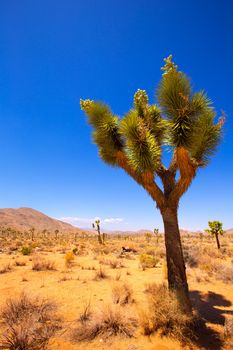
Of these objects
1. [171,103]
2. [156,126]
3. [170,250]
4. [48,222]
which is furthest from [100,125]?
[48,222]

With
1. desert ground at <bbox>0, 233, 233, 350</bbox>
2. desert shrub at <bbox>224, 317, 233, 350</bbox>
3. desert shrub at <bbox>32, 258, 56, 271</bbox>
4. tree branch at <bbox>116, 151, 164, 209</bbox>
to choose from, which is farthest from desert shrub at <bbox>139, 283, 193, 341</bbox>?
desert shrub at <bbox>32, 258, 56, 271</bbox>

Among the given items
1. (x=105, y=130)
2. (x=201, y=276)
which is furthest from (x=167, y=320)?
(x=201, y=276)

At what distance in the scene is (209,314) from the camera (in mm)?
6234

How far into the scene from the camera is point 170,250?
248 inches

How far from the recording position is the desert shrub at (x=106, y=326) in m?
4.77

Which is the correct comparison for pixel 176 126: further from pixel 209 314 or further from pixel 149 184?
pixel 209 314

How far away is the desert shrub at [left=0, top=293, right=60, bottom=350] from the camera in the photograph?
406cm

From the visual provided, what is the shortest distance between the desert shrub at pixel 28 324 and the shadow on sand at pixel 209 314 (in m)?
2.94

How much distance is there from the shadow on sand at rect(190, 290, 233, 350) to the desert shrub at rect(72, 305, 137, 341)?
1378 mm

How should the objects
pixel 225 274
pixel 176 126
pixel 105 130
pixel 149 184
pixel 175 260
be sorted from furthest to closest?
1. pixel 225 274
2. pixel 105 130
3. pixel 149 184
4. pixel 175 260
5. pixel 176 126

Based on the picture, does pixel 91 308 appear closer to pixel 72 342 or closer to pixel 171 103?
pixel 72 342

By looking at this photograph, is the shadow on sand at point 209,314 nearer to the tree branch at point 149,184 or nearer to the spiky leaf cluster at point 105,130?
the tree branch at point 149,184

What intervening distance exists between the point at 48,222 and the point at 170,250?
114376 millimetres

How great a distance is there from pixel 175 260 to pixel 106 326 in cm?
230
